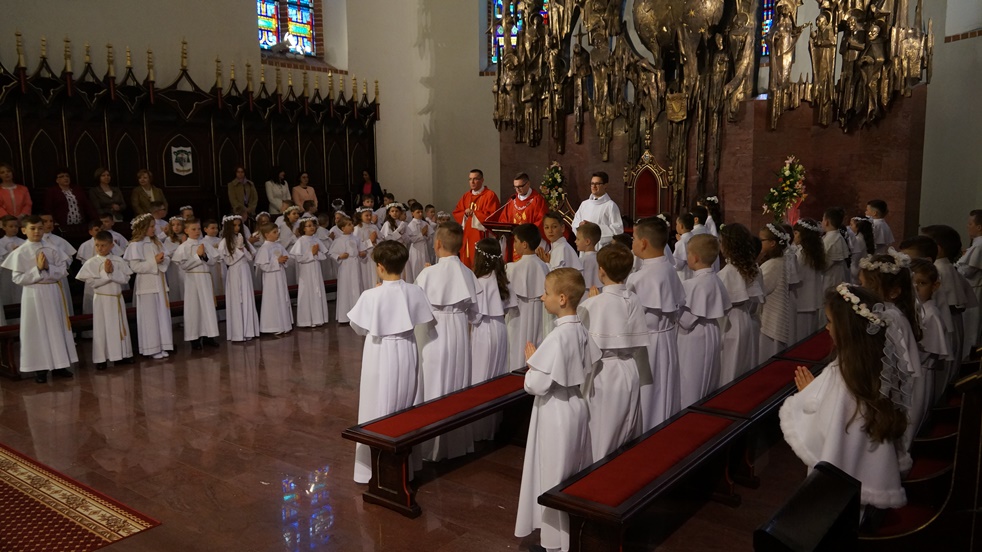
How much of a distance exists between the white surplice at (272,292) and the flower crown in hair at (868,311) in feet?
29.5

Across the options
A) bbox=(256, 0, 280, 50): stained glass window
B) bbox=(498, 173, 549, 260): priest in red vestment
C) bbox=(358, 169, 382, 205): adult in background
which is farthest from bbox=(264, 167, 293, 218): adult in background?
bbox=(498, 173, 549, 260): priest in red vestment

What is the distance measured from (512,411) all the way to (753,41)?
10.3 m

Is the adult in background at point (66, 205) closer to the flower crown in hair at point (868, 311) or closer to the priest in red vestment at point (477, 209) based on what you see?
the priest in red vestment at point (477, 209)

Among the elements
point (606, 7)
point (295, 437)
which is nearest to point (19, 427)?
point (295, 437)

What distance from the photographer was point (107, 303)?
9180 mm

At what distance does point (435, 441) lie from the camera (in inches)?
233

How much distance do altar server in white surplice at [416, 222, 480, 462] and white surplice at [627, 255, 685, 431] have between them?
4.52ft

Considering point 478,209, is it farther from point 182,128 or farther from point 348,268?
point 182,128

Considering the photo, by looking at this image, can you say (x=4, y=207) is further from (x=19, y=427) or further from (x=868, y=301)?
(x=868, y=301)

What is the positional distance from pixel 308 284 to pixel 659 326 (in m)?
7.28

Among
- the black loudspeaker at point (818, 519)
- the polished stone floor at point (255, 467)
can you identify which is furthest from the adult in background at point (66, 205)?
the black loudspeaker at point (818, 519)

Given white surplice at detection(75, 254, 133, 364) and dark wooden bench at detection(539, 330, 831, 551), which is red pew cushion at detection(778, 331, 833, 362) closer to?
dark wooden bench at detection(539, 330, 831, 551)

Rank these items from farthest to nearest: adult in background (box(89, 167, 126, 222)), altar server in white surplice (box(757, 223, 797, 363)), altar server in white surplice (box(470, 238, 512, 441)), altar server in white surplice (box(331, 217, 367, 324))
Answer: adult in background (box(89, 167, 126, 222)), altar server in white surplice (box(331, 217, 367, 324)), altar server in white surplice (box(757, 223, 797, 363)), altar server in white surplice (box(470, 238, 512, 441))

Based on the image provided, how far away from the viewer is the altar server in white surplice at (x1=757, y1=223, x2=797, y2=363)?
7461 mm
